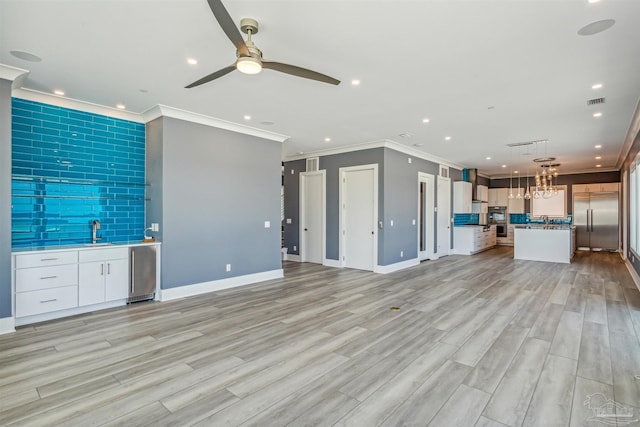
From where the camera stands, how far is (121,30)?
9.11 feet

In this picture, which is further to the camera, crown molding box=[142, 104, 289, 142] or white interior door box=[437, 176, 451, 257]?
white interior door box=[437, 176, 451, 257]

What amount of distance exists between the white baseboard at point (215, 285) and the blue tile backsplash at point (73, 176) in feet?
3.71

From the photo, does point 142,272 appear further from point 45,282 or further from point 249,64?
point 249,64

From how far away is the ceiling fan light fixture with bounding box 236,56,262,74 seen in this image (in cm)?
253

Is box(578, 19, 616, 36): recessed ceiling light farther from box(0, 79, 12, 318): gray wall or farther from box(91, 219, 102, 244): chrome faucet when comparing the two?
box(91, 219, 102, 244): chrome faucet

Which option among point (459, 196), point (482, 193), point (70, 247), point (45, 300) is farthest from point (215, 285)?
point (482, 193)

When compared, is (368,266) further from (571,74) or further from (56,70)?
(56,70)

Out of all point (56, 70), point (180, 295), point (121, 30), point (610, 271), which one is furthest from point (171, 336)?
point (610, 271)

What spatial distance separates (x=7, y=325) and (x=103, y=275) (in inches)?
40.3

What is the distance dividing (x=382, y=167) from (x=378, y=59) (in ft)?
12.6

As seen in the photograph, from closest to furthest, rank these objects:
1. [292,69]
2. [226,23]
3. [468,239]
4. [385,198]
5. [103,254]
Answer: [226,23] → [292,69] → [103,254] → [385,198] → [468,239]

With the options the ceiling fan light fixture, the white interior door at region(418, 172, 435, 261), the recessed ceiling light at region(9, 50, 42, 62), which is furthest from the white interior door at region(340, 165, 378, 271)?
the recessed ceiling light at region(9, 50, 42, 62)

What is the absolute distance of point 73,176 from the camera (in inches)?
180

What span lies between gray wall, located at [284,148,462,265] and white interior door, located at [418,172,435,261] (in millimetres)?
221
